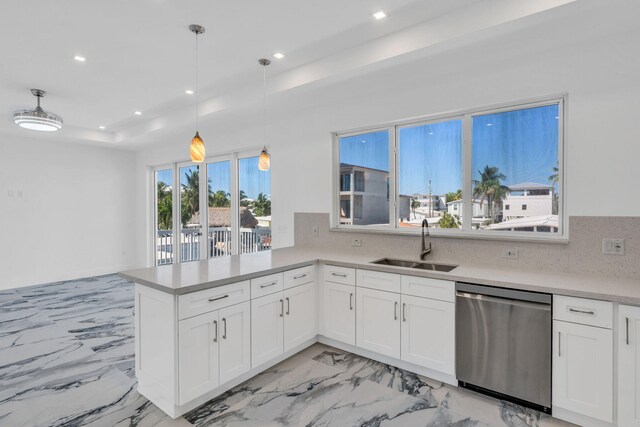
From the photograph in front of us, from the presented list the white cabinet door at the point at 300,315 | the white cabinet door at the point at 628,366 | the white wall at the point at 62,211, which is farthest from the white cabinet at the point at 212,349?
the white wall at the point at 62,211

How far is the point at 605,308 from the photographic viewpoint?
1.99 m

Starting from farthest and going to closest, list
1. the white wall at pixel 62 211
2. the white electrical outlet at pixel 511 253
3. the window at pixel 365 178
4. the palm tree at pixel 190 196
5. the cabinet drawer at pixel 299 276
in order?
the palm tree at pixel 190 196, the white wall at pixel 62 211, the window at pixel 365 178, the cabinet drawer at pixel 299 276, the white electrical outlet at pixel 511 253

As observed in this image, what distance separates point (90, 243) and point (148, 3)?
229 inches

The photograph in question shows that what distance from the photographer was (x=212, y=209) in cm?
575

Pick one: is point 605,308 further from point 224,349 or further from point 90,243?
point 90,243

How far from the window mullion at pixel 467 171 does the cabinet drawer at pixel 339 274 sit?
1.19m

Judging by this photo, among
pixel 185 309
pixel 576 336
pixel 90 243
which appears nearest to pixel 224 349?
pixel 185 309

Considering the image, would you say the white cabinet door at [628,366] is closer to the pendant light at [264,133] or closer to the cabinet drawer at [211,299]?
the cabinet drawer at [211,299]

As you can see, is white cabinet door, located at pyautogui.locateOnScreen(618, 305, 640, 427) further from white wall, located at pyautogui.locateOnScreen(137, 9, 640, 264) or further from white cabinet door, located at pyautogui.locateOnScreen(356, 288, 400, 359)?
white cabinet door, located at pyautogui.locateOnScreen(356, 288, 400, 359)

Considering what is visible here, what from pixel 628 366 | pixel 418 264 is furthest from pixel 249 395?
pixel 628 366

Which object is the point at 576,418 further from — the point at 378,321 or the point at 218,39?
the point at 218,39

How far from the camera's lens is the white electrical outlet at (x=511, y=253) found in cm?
280

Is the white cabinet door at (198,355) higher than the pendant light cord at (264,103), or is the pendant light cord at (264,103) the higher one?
the pendant light cord at (264,103)


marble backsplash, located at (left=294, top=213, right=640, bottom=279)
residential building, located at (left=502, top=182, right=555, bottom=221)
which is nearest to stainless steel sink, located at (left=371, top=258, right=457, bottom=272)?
marble backsplash, located at (left=294, top=213, right=640, bottom=279)
